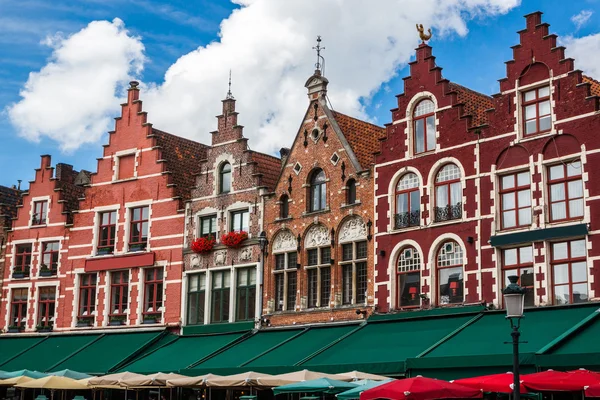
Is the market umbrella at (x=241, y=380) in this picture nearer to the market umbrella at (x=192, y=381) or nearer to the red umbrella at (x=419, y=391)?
the market umbrella at (x=192, y=381)

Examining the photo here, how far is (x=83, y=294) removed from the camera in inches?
1426

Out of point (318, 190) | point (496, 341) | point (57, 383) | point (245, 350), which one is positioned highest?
point (318, 190)

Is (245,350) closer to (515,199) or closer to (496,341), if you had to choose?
(496,341)

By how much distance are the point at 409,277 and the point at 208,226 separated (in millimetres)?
9018

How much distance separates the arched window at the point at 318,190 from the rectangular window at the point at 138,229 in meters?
7.71

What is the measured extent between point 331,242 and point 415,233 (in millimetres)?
3267

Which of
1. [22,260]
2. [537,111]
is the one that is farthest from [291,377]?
[22,260]

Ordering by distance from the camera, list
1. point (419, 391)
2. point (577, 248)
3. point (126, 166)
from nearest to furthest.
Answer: point (419, 391) < point (577, 248) < point (126, 166)

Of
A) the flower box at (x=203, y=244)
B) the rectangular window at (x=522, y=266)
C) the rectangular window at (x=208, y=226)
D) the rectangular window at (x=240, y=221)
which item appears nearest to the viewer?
the rectangular window at (x=522, y=266)

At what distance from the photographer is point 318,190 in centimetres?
3009

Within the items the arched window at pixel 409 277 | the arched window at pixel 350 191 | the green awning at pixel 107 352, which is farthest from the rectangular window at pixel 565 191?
the green awning at pixel 107 352

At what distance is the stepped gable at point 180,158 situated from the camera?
35.0 m

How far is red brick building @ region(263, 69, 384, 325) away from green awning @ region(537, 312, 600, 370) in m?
7.95

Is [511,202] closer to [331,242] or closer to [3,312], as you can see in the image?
[331,242]
